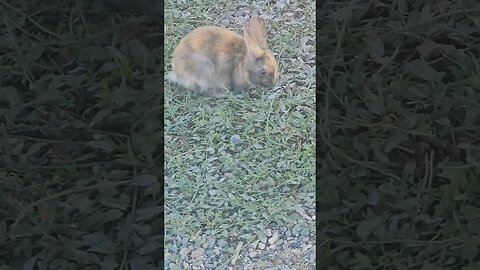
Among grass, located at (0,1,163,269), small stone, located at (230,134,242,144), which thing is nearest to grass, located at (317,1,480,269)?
small stone, located at (230,134,242,144)

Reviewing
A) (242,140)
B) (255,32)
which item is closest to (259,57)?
(255,32)

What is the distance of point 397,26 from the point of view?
116 cm

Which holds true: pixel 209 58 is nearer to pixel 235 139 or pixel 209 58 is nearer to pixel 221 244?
pixel 235 139

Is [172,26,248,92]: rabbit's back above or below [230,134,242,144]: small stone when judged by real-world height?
above

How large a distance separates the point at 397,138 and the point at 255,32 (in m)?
0.31

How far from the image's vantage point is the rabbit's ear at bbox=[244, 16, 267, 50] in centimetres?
114

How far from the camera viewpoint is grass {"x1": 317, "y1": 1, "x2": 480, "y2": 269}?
3.76 feet

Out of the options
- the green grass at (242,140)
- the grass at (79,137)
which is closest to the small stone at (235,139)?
the green grass at (242,140)

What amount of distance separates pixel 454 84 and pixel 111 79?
1.98ft

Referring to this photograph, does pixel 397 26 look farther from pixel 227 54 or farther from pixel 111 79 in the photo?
pixel 111 79

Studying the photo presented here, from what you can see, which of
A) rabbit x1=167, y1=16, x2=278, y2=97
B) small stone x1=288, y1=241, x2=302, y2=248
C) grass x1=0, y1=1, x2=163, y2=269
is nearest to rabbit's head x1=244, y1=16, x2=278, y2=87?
rabbit x1=167, y1=16, x2=278, y2=97

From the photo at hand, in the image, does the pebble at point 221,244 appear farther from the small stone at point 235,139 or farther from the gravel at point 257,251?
the small stone at point 235,139

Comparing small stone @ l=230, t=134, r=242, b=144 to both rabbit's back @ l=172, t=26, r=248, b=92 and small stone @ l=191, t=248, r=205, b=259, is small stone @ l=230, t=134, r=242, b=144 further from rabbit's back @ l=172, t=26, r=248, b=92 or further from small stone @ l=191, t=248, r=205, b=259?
small stone @ l=191, t=248, r=205, b=259

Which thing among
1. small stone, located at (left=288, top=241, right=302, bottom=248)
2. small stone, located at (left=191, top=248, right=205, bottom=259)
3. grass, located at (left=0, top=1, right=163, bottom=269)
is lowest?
small stone, located at (left=191, top=248, right=205, bottom=259)
